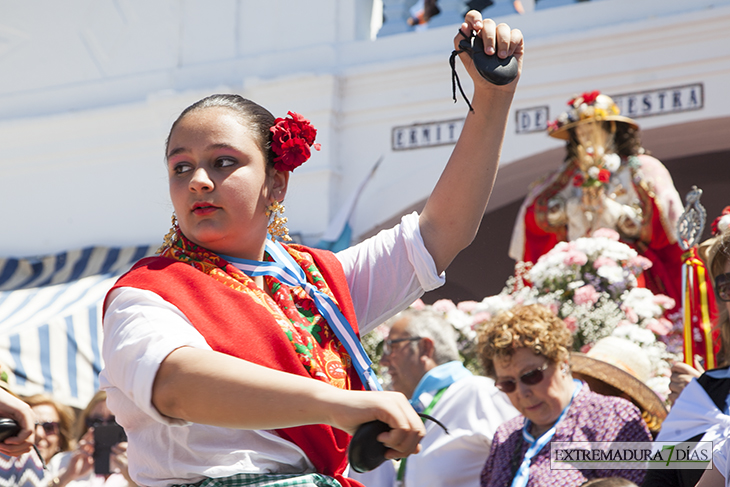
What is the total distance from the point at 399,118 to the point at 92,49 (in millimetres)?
3622

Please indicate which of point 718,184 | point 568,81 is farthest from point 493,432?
point 718,184

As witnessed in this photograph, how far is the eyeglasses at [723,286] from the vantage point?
2.49 metres

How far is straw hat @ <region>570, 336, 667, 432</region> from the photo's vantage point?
316 centimetres

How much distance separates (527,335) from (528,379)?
0.16 metres

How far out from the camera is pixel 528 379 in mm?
2980

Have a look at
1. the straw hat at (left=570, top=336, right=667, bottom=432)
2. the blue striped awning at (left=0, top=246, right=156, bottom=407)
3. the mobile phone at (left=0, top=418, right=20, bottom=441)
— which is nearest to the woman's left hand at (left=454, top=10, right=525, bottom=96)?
the mobile phone at (left=0, top=418, right=20, bottom=441)

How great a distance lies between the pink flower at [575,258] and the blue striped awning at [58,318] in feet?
13.6

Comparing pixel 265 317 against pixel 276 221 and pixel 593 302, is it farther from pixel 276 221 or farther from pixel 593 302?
pixel 593 302

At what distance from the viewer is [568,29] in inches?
283

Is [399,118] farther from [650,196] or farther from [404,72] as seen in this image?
[650,196]

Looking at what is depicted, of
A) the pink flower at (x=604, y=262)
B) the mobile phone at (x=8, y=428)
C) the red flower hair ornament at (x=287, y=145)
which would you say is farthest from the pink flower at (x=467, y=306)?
the mobile phone at (x=8, y=428)

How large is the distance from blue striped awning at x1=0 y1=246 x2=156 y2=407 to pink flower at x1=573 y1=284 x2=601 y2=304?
4209mm

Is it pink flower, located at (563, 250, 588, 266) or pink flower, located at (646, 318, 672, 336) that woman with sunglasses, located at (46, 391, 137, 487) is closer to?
pink flower, located at (563, 250, 588, 266)

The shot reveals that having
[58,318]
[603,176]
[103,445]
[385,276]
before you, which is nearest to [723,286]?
[385,276]
